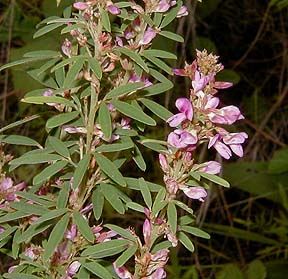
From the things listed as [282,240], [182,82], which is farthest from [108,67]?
[182,82]

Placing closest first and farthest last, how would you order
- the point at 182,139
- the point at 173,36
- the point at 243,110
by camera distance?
the point at 182,139, the point at 173,36, the point at 243,110

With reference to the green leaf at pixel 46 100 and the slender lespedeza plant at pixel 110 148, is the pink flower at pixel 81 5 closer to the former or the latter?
the slender lespedeza plant at pixel 110 148

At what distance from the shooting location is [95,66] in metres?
0.87

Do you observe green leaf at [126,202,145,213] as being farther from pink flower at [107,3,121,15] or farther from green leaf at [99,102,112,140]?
pink flower at [107,3,121,15]

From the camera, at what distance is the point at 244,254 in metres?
2.79

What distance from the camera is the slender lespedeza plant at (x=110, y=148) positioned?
0.88 meters

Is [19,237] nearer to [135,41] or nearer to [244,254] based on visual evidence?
[135,41]

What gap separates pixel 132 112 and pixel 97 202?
13 cm

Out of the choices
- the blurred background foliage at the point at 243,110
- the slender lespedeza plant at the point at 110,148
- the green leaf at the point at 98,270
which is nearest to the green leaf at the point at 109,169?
the slender lespedeza plant at the point at 110,148

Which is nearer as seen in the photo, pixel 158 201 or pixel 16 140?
pixel 158 201

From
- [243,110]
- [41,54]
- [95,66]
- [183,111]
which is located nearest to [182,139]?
[183,111]

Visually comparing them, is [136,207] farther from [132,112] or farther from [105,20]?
[105,20]

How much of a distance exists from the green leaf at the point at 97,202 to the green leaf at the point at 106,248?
4cm

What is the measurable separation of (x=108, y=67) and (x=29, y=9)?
1934mm
